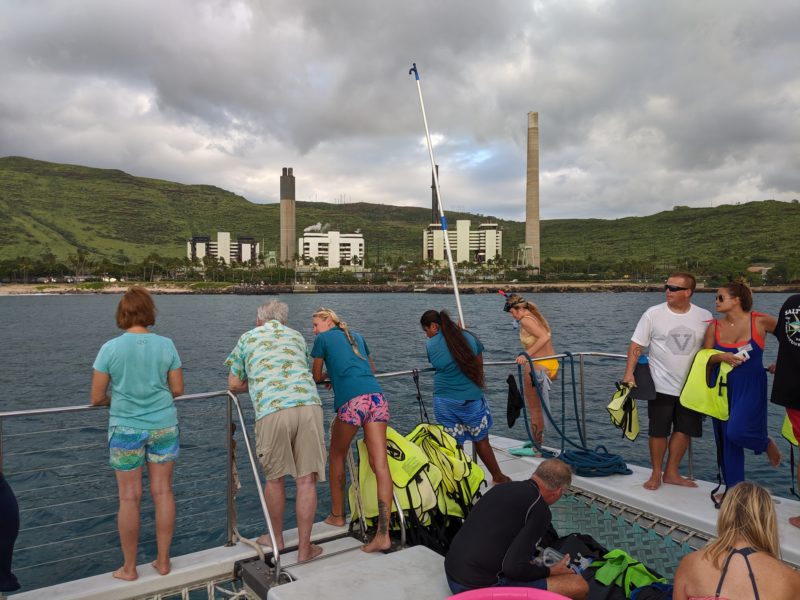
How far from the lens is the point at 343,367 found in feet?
14.4

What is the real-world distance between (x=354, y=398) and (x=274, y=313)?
86 centimetres

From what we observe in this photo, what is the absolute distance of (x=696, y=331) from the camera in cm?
541

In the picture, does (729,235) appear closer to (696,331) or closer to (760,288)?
(760,288)

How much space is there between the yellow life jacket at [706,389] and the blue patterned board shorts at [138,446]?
4.21m

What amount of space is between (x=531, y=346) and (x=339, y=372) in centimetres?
329

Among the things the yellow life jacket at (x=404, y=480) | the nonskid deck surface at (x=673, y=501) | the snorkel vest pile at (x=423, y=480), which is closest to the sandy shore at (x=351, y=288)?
the nonskid deck surface at (x=673, y=501)

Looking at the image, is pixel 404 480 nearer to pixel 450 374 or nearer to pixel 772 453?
pixel 450 374

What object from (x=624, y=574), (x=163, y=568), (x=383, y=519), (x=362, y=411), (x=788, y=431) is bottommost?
(x=163, y=568)

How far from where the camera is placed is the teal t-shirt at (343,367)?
4.39 meters

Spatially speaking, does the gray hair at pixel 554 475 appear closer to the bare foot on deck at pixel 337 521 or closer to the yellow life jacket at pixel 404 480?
the yellow life jacket at pixel 404 480

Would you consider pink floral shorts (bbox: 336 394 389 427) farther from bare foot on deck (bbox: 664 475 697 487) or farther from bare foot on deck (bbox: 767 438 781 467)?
bare foot on deck (bbox: 767 438 781 467)

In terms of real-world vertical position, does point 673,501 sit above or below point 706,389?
below

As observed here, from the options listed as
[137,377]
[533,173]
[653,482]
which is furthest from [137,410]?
[533,173]

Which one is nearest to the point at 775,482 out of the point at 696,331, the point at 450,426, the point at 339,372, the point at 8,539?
the point at 696,331
